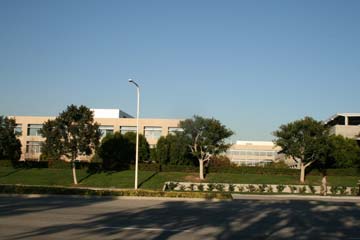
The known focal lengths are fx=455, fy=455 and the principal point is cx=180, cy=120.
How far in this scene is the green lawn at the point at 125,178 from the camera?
152ft

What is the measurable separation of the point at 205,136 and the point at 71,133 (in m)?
15.3

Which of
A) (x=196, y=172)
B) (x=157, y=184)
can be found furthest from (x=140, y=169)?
(x=157, y=184)

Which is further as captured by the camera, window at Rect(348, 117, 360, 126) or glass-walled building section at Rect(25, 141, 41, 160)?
glass-walled building section at Rect(25, 141, 41, 160)

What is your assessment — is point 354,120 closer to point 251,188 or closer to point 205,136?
point 205,136

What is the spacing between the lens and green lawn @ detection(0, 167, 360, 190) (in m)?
46.4

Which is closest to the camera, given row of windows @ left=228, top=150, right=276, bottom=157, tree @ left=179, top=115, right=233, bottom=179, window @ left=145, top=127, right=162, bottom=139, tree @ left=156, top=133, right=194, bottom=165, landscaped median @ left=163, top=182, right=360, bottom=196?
landscaped median @ left=163, top=182, right=360, bottom=196

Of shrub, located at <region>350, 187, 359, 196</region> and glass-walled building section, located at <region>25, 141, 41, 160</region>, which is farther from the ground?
glass-walled building section, located at <region>25, 141, 41, 160</region>

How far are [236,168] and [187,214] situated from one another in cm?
3988

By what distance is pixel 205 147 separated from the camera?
52312 millimetres

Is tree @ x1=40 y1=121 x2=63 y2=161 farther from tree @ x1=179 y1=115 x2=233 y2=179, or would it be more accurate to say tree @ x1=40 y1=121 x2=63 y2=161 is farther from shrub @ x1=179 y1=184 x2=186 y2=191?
tree @ x1=179 y1=115 x2=233 y2=179

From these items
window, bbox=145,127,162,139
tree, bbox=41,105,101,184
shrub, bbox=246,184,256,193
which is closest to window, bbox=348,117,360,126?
window, bbox=145,127,162,139

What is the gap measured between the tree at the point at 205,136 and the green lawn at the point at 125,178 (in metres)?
2.72

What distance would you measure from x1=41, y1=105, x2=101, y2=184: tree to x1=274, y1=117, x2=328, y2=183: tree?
20812mm

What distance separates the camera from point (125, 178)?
4897cm
